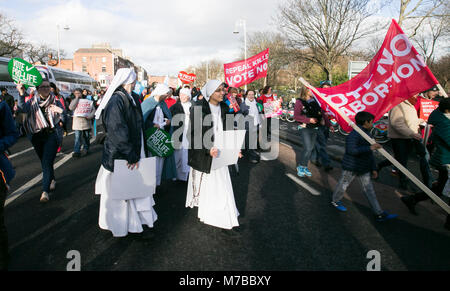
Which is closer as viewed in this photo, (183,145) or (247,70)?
(183,145)

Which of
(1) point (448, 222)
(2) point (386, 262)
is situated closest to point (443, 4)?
(1) point (448, 222)

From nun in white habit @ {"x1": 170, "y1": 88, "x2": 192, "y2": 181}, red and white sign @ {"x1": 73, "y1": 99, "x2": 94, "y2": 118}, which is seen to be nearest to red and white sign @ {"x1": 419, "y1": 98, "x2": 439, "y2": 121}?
nun in white habit @ {"x1": 170, "y1": 88, "x2": 192, "y2": 181}

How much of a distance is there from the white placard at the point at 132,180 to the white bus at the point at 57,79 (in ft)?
53.6

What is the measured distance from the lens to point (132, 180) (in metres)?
3.23

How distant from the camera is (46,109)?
4867mm

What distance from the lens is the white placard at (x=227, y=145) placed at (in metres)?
3.40

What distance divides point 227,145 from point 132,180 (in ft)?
3.86

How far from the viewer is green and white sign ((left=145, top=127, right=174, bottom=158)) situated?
4887 mm

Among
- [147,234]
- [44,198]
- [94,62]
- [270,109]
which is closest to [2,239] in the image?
[147,234]

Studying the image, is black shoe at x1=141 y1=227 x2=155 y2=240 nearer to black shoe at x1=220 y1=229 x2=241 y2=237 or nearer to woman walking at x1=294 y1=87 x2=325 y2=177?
black shoe at x1=220 y1=229 x2=241 y2=237

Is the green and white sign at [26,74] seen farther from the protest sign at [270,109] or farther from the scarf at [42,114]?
the protest sign at [270,109]

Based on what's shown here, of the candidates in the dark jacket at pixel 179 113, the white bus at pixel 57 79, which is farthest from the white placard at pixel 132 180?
the white bus at pixel 57 79

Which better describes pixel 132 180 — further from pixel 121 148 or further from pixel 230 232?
pixel 230 232
